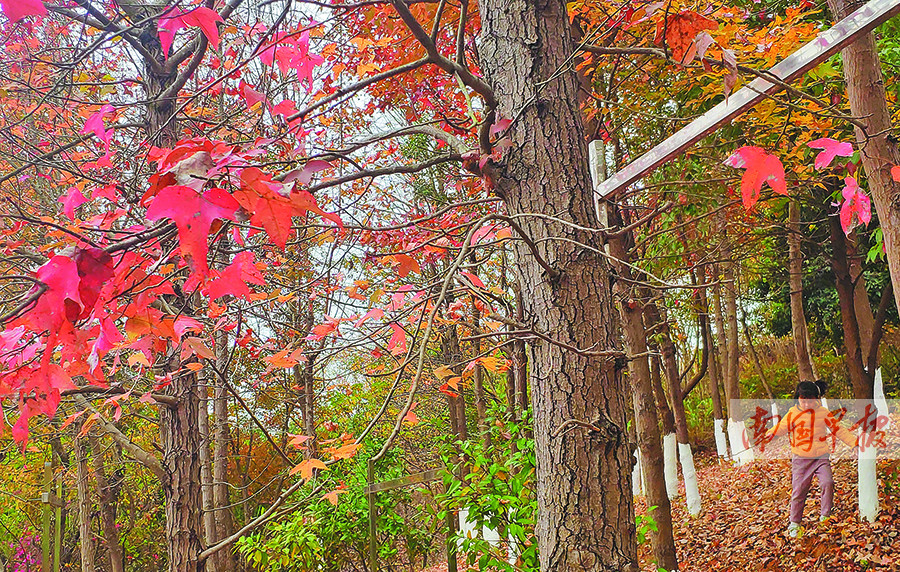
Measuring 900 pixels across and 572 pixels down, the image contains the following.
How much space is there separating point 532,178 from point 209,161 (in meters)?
1.06

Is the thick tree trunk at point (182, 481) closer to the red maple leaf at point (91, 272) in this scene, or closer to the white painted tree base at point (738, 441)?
the red maple leaf at point (91, 272)

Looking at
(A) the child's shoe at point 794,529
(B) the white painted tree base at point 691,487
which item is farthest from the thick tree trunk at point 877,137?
(B) the white painted tree base at point 691,487

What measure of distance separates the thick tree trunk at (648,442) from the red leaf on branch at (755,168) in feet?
8.90

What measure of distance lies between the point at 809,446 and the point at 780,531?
87 cm

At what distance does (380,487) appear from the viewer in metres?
5.14

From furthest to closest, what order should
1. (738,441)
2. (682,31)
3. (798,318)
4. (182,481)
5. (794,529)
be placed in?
(738,441) < (798,318) < (794,529) < (182,481) < (682,31)

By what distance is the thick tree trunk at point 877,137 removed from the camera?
298 centimetres

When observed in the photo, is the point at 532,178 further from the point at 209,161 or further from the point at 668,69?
the point at 668,69

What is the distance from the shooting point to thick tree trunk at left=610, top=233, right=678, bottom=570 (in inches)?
167

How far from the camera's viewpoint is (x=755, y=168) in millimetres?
1366

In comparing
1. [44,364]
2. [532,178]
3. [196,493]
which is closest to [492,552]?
[196,493]

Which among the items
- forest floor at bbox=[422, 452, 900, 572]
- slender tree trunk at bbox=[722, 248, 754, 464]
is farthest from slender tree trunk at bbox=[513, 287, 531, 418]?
slender tree trunk at bbox=[722, 248, 754, 464]

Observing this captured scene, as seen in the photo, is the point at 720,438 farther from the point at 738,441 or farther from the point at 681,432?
the point at 681,432

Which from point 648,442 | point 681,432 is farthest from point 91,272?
point 681,432
